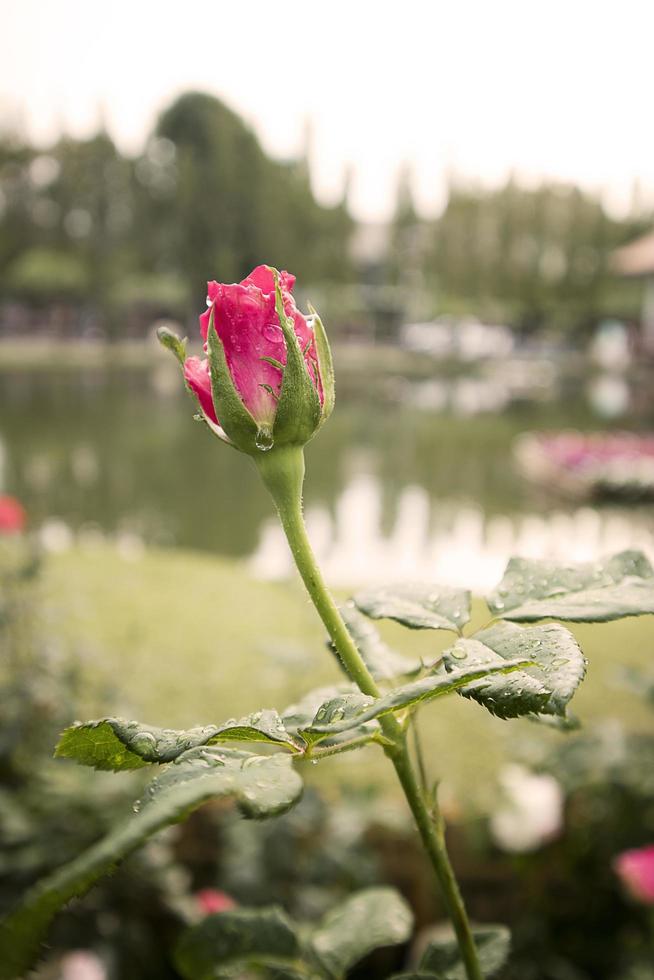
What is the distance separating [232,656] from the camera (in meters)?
3.24

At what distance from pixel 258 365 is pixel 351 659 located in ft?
0.41

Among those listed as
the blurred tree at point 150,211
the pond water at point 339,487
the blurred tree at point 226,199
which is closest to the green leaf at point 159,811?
the pond water at point 339,487

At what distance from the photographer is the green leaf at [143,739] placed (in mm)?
270

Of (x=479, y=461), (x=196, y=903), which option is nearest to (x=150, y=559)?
(x=196, y=903)

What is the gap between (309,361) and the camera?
350mm

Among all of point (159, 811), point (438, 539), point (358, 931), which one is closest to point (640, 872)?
point (358, 931)

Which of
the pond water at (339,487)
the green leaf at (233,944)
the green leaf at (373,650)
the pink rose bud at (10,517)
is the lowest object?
the pond water at (339,487)

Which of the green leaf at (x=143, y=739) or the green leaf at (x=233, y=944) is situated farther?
the green leaf at (x=233, y=944)

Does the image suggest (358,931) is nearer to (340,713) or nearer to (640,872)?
(340,713)

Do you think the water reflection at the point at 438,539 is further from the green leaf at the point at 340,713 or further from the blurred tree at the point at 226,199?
the blurred tree at the point at 226,199

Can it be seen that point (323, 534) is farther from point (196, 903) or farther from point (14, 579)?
point (196, 903)

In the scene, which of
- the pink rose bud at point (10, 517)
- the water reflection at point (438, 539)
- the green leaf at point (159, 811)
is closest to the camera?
the green leaf at point (159, 811)

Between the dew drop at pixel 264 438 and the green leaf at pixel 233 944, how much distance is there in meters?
0.28

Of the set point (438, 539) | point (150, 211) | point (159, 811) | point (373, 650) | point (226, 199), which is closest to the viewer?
point (159, 811)
